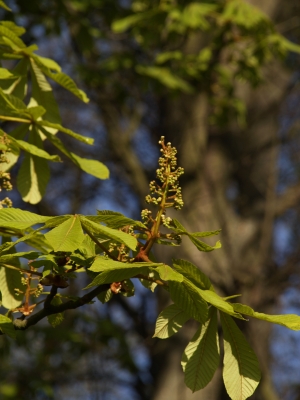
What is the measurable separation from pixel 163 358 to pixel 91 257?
370 centimetres

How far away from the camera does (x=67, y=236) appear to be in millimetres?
1028

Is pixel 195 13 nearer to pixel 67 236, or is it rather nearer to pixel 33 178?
pixel 33 178

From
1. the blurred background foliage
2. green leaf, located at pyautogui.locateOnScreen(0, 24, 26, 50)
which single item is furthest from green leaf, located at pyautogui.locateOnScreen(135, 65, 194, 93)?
green leaf, located at pyautogui.locateOnScreen(0, 24, 26, 50)

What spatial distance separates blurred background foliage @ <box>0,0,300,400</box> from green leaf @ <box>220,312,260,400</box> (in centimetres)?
226

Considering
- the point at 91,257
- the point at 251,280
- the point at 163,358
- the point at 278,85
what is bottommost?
the point at 91,257

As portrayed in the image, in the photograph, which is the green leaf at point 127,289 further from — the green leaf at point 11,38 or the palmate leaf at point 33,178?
the green leaf at point 11,38

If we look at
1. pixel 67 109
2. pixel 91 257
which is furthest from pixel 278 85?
pixel 91 257

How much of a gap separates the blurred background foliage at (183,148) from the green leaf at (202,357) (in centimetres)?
221

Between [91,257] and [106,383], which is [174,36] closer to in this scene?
[91,257]

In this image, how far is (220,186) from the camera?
531cm

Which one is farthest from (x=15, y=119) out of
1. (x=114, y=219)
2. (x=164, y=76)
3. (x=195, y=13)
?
(x=164, y=76)

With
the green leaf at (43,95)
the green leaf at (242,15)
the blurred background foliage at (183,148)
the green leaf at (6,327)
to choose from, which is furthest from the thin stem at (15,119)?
the green leaf at (242,15)

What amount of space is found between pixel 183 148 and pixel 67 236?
4081mm

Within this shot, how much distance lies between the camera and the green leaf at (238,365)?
1110mm
